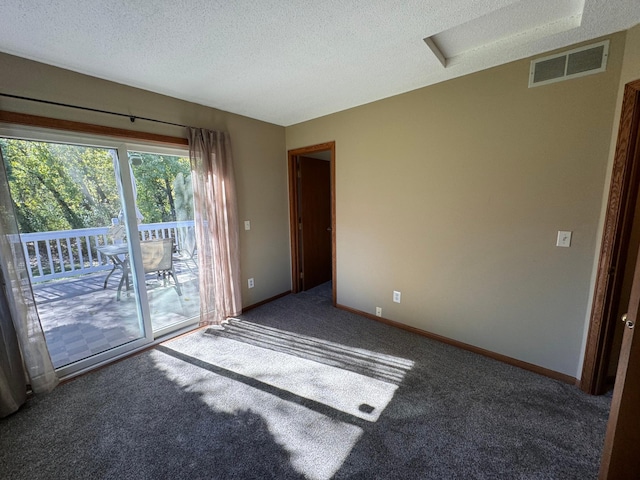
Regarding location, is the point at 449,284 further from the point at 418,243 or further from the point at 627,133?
the point at 627,133

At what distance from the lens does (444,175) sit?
2369 millimetres

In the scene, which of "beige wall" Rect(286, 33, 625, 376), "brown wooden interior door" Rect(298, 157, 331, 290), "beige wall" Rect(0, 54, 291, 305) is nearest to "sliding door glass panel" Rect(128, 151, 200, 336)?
"beige wall" Rect(0, 54, 291, 305)

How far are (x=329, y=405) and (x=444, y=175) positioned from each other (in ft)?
7.05

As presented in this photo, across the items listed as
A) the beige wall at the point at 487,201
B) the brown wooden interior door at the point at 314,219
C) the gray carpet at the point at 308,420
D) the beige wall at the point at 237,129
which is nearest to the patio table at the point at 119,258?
the gray carpet at the point at 308,420

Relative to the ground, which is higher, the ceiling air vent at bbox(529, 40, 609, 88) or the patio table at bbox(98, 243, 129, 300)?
the ceiling air vent at bbox(529, 40, 609, 88)

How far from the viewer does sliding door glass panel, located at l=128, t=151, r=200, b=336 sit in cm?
254

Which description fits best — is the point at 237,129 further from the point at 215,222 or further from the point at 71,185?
the point at 71,185

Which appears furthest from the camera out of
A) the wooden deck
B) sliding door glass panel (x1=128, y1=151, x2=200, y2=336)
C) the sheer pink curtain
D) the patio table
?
the sheer pink curtain

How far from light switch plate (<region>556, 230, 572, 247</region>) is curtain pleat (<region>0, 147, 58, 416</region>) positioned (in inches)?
153

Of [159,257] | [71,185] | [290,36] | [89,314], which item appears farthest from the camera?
[159,257]

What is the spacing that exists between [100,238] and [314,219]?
8.77 ft

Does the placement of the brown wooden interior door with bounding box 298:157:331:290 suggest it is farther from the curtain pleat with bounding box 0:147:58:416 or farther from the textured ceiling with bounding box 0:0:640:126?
the curtain pleat with bounding box 0:147:58:416

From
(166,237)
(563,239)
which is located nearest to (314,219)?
(166,237)

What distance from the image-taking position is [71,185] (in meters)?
2.13
